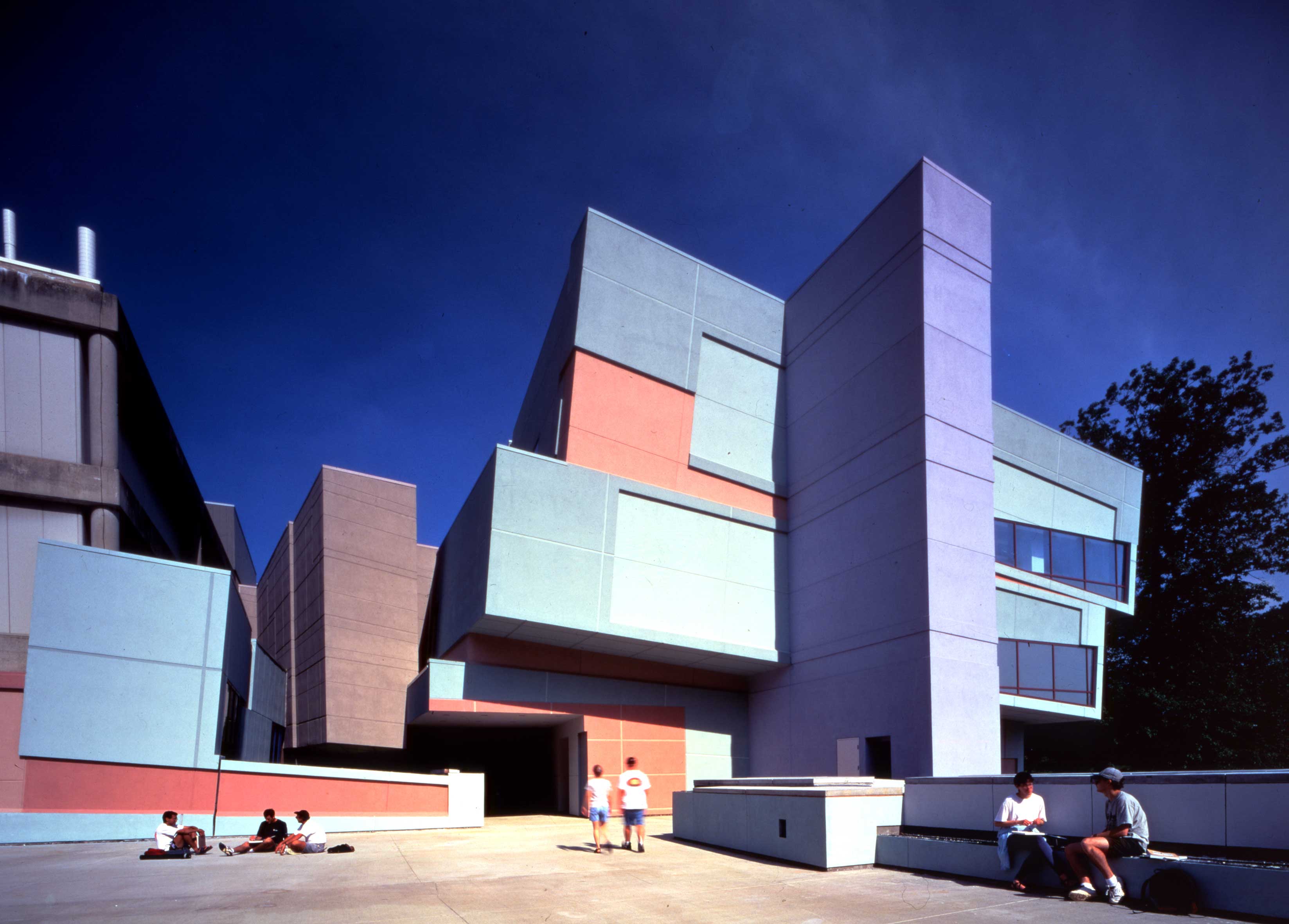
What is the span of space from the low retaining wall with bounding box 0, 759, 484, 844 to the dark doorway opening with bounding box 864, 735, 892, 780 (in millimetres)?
9212

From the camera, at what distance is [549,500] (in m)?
21.8

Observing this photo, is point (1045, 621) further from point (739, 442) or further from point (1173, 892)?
point (1173, 892)

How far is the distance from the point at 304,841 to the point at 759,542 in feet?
47.7

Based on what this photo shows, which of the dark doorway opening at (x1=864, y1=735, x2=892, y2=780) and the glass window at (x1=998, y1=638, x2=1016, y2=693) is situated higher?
the glass window at (x1=998, y1=638, x2=1016, y2=693)

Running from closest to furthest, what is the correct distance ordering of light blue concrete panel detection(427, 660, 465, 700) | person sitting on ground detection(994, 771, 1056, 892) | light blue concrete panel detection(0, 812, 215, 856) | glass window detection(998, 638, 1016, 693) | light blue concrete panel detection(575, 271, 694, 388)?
1. person sitting on ground detection(994, 771, 1056, 892)
2. light blue concrete panel detection(0, 812, 215, 856)
3. light blue concrete panel detection(427, 660, 465, 700)
4. light blue concrete panel detection(575, 271, 694, 388)
5. glass window detection(998, 638, 1016, 693)

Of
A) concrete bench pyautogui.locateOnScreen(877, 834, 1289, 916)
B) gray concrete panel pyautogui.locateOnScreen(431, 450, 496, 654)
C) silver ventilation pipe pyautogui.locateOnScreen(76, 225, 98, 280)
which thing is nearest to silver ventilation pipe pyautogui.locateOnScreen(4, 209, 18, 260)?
silver ventilation pipe pyautogui.locateOnScreen(76, 225, 98, 280)

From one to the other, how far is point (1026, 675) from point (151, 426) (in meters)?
26.7

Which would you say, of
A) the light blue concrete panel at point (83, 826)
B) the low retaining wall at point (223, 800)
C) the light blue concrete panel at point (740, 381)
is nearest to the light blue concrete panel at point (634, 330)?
the light blue concrete panel at point (740, 381)

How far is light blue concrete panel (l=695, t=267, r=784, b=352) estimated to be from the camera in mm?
25281

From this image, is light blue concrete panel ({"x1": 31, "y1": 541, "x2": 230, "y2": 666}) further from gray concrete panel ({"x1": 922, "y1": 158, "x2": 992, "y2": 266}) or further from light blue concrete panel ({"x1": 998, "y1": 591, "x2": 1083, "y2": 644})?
light blue concrete panel ({"x1": 998, "y1": 591, "x2": 1083, "y2": 644})

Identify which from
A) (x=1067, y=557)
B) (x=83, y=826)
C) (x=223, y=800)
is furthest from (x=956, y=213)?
(x=83, y=826)

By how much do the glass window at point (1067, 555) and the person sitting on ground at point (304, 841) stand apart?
23.3 metres

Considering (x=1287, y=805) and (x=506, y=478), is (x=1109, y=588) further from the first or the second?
(x=1287, y=805)

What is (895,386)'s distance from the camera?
20.9 m
